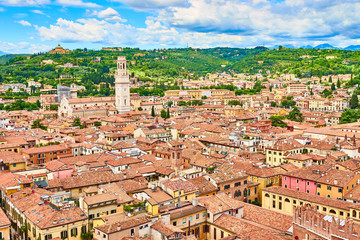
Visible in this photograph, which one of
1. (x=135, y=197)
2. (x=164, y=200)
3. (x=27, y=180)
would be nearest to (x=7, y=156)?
(x=27, y=180)

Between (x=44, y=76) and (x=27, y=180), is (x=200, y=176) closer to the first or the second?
(x=27, y=180)

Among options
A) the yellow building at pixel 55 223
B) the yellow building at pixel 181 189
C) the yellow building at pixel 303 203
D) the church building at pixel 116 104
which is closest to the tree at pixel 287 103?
the church building at pixel 116 104

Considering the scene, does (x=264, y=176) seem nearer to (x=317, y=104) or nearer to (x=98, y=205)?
(x=98, y=205)

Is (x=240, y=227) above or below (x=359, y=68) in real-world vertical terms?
below

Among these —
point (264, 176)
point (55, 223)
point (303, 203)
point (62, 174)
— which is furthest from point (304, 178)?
point (62, 174)

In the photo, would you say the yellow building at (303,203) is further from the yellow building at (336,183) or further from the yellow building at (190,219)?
the yellow building at (190,219)

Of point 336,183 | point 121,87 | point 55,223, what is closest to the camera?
point 55,223
